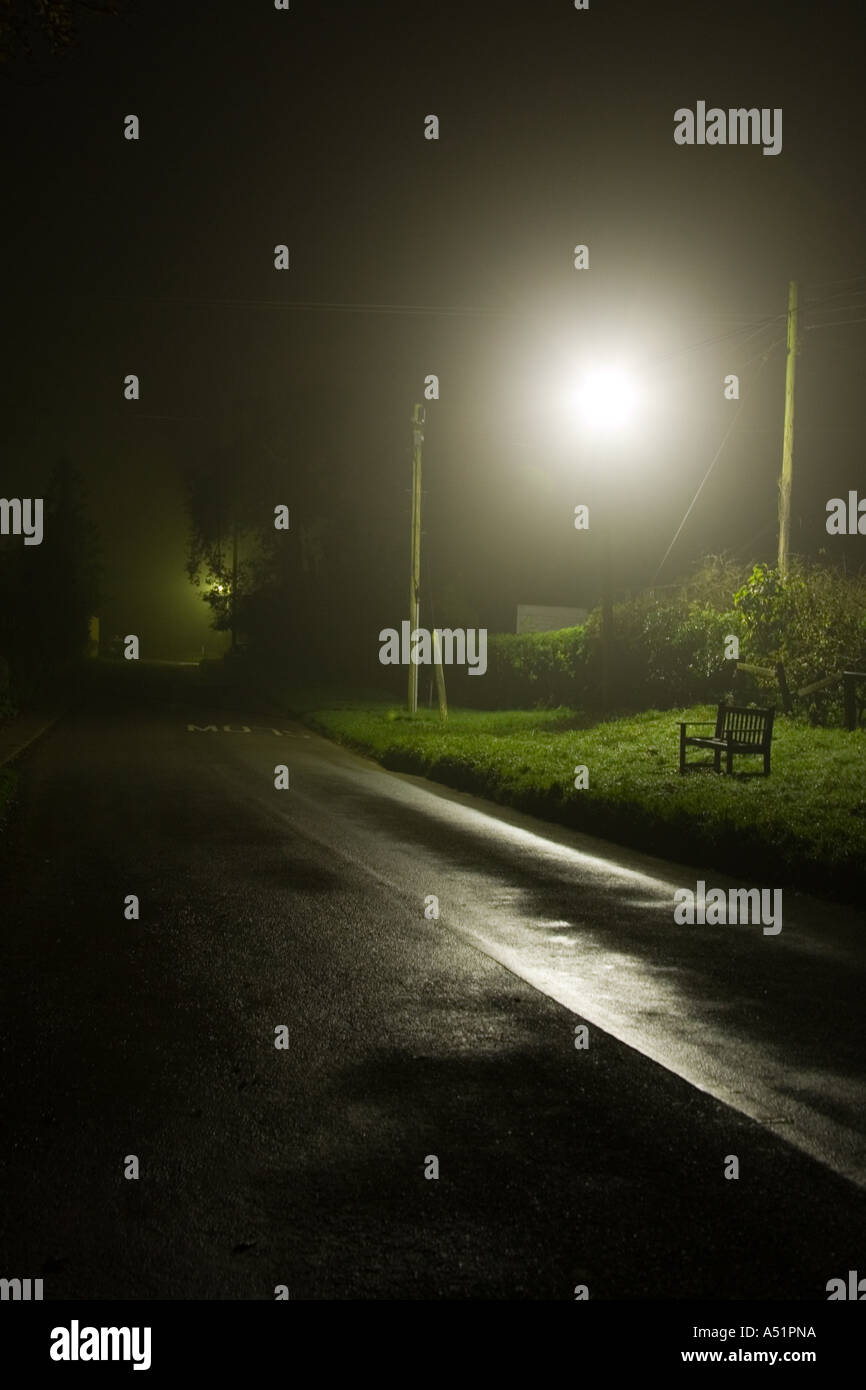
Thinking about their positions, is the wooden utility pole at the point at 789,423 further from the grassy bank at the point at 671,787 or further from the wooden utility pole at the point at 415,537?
the wooden utility pole at the point at 415,537

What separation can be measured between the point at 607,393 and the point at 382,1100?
19.6 meters

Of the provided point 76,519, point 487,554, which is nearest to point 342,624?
point 487,554

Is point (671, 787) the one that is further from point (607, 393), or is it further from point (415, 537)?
point (415, 537)

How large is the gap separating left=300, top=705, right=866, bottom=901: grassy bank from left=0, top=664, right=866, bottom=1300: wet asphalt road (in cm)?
166

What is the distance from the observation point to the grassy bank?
10.9 m

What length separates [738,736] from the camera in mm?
16906

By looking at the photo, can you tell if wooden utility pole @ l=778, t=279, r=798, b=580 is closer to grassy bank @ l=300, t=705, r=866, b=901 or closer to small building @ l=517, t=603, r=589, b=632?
grassy bank @ l=300, t=705, r=866, b=901

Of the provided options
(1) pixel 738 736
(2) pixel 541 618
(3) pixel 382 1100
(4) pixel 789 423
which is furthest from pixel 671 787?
(2) pixel 541 618

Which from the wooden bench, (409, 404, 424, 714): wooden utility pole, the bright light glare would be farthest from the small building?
the wooden bench

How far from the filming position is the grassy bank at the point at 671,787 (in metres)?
10.9

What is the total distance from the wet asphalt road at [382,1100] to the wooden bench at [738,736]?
664 cm

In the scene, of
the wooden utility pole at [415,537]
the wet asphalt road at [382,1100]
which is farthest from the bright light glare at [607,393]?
the wet asphalt road at [382,1100]
